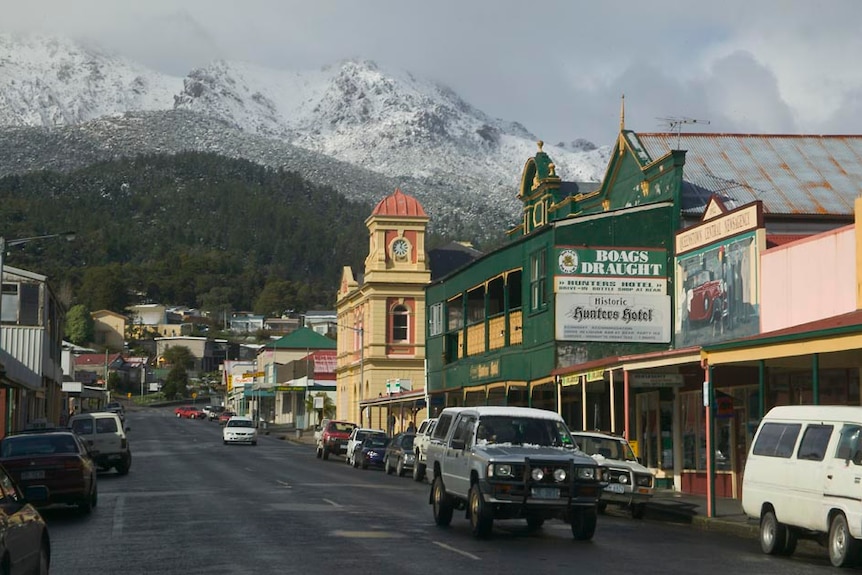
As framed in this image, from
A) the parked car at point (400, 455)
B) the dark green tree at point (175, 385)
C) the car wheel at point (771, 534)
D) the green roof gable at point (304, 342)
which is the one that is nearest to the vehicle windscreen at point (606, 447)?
the car wheel at point (771, 534)

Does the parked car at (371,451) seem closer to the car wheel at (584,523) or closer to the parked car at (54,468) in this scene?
the parked car at (54,468)

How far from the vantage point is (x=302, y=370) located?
119 metres

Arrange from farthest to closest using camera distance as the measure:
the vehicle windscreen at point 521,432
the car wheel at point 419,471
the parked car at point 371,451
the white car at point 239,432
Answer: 1. the white car at point 239,432
2. the parked car at point 371,451
3. the car wheel at point 419,471
4. the vehicle windscreen at point 521,432

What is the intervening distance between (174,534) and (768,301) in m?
17.1

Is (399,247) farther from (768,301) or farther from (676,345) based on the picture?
(768,301)

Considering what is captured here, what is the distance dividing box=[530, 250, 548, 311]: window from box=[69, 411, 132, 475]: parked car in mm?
13216

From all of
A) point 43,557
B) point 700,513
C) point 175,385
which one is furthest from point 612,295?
point 175,385

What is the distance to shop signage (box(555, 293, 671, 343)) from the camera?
39594 mm

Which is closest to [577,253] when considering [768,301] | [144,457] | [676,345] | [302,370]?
[676,345]

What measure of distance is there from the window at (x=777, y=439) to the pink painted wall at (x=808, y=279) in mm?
8661

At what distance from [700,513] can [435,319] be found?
3408 cm

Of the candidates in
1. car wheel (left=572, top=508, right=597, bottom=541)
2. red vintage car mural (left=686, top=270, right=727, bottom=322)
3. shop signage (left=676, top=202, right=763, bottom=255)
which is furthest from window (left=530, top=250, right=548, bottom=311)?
car wheel (left=572, top=508, right=597, bottom=541)

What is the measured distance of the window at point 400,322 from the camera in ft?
271

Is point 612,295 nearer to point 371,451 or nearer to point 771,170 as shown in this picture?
point 771,170
